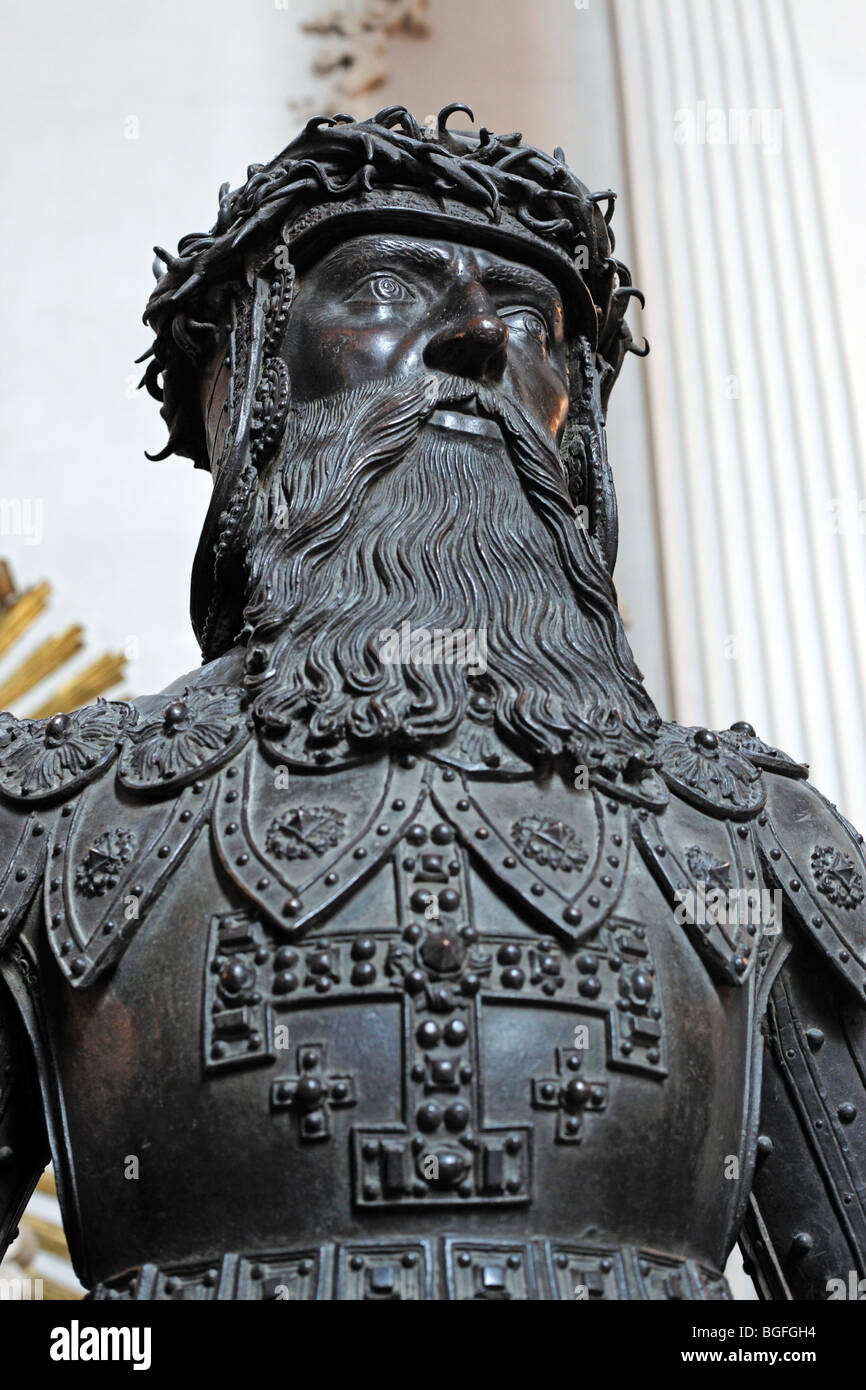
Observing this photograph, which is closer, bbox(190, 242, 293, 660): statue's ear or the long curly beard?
the long curly beard

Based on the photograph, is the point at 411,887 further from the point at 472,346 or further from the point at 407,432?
the point at 472,346

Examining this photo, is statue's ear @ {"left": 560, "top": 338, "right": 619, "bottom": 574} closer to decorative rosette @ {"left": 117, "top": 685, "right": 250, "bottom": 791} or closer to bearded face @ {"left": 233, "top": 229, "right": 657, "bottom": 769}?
bearded face @ {"left": 233, "top": 229, "right": 657, "bottom": 769}

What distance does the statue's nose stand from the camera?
2.59m

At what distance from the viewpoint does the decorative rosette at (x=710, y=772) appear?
8.04 feet

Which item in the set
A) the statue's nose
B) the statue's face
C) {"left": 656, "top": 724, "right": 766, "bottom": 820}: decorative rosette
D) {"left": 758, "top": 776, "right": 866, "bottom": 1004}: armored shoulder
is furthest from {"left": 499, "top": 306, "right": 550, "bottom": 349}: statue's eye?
{"left": 758, "top": 776, "right": 866, "bottom": 1004}: armored shoulder

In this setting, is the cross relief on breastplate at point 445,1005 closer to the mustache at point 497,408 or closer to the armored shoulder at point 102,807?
the armored shoulder at point 102,807

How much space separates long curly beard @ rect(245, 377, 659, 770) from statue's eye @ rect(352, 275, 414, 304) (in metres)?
0.15

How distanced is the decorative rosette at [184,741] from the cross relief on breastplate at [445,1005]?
6.8 inches

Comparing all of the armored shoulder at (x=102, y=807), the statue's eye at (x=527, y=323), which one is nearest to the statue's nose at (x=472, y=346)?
the statue's eye at (x=527, y=323)

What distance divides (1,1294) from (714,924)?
6.50ft

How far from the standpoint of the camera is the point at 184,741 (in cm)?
237

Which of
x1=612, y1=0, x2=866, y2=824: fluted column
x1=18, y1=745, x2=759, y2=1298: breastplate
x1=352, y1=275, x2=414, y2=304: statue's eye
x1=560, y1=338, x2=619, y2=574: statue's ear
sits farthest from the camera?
x1=612, y1=0, x2=866, y2=824: fluted column

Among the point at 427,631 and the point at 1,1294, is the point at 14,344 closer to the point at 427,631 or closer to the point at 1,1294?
the point at 1,1294

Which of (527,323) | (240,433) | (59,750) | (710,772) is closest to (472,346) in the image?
(527,323)
